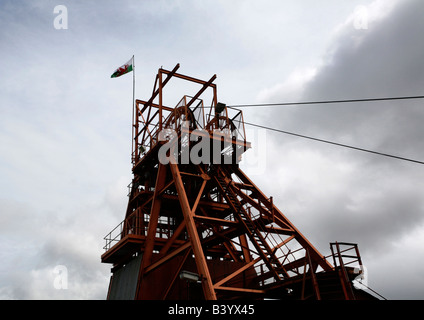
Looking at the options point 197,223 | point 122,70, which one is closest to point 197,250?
point 197,223

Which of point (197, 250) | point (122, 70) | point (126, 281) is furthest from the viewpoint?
point (122, 70)

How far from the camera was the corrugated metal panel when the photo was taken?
22.1m

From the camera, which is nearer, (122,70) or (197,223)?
(197,223)

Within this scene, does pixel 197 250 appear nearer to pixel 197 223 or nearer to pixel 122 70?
pixel 197 223

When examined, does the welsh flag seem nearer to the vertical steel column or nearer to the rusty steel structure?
the rusty steel structure

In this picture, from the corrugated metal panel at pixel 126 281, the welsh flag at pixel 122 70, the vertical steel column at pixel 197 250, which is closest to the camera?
the vertical steel column at pixel 197 250

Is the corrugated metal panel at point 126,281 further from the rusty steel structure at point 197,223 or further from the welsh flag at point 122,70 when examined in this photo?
the welsh flag at point 122,70

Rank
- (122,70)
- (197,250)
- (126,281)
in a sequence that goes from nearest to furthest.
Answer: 1. (197,250)
2. (126,281)
3. (122,70)

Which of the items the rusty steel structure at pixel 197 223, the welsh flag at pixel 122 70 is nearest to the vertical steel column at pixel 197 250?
the rusty steel structure at pixel 197 223

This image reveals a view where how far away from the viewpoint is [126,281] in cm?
2338

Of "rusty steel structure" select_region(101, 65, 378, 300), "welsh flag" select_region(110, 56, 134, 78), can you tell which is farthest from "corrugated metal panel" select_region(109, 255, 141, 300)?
"welsh flag" select_region(110, 56, 134, 78)

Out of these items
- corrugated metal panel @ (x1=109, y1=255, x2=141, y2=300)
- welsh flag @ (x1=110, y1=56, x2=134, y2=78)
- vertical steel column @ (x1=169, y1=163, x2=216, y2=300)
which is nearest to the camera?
vertical steel column @ (x1=169, y1=163, x2=216, y2=300)

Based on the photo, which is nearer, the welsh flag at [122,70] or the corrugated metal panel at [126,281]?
the corrugated metal panel at [126,281]

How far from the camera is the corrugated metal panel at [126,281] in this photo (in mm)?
22141
